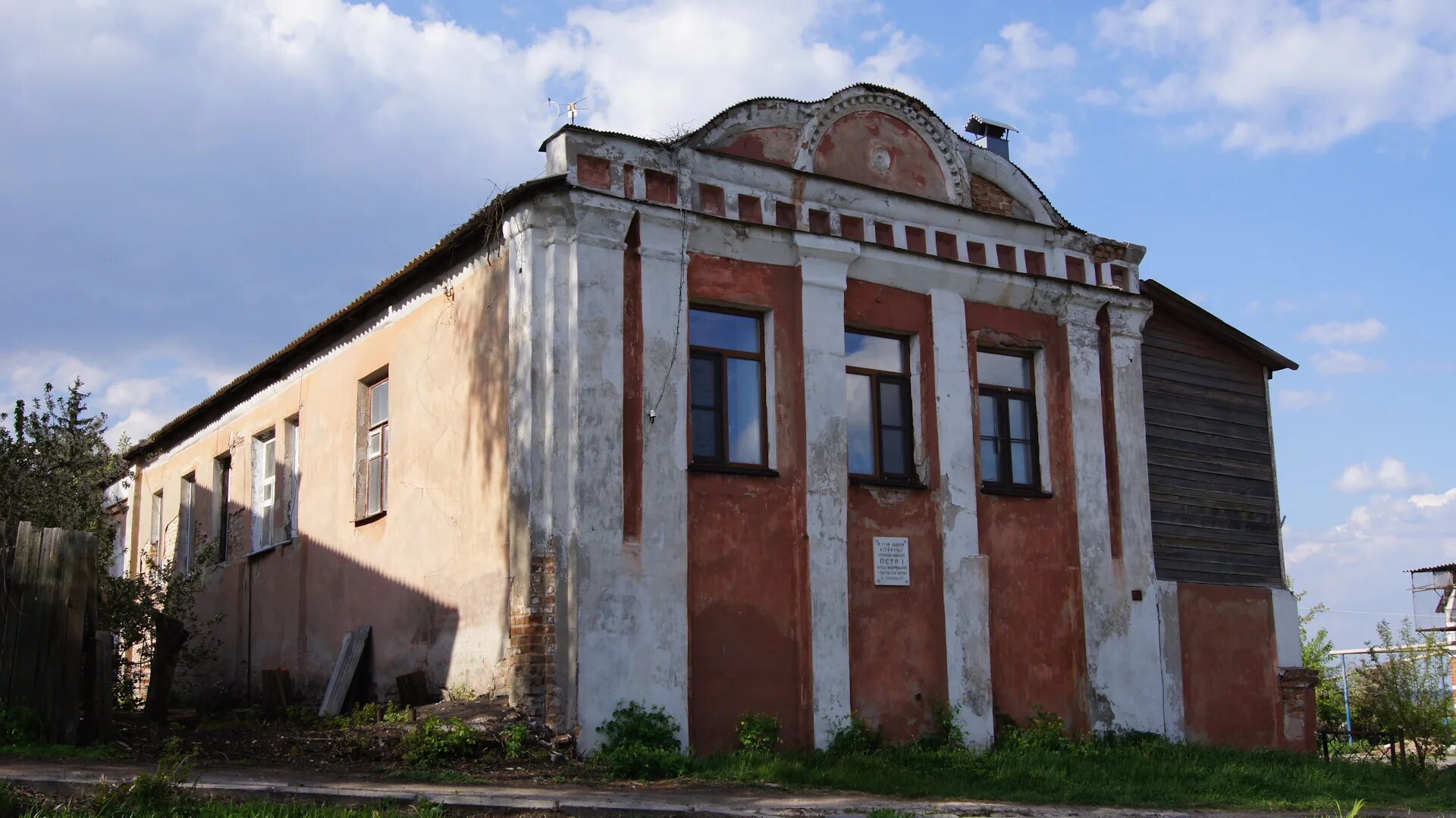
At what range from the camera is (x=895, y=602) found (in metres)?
13.3

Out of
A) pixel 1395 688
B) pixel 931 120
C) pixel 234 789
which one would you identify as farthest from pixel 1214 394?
pixel 234 789

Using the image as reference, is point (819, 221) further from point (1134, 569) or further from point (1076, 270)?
point (1134, 569)

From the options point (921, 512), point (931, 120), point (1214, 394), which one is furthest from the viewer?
point (1214, 394)

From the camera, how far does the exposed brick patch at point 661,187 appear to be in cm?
1252

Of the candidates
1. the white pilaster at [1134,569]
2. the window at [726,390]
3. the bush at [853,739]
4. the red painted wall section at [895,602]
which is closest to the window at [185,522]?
the window at [726,390]

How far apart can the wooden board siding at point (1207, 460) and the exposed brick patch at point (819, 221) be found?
467 centimetres

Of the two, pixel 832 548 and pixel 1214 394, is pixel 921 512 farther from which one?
pixel 1214 394

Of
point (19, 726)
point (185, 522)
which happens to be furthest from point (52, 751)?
point (185, 522)

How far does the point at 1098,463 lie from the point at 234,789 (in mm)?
9987

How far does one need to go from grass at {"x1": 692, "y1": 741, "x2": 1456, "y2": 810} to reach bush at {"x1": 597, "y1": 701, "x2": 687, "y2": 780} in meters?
0.25

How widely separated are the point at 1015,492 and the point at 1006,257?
2554 mm

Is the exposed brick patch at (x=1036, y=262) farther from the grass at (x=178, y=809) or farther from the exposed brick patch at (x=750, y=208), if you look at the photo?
the grass at (x=178, y=809)

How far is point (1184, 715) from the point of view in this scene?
14914 mm

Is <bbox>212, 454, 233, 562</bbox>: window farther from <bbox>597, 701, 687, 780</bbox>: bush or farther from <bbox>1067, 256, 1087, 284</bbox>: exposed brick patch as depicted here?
<bbox>1067, 256, 1087, 284</bbox>: exposed brick patch
